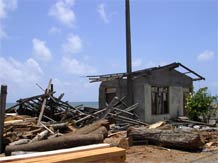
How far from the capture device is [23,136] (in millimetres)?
11844

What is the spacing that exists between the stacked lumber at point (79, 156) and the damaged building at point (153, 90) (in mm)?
14299

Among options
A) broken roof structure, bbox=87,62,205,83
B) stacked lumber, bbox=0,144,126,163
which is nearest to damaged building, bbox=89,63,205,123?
broken roof structure, bbox=87,62,205,83

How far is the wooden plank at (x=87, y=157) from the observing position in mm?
4828

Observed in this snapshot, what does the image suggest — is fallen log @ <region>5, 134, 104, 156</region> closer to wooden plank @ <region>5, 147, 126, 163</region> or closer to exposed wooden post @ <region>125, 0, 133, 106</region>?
wooden plank @ <region>5, 147, 126, 163</region>

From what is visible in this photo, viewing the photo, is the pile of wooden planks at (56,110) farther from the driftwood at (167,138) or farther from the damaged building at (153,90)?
the driftwood at (167,138)

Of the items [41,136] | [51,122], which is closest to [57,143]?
[41,136]

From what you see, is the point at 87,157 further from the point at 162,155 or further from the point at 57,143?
the point at 162,155

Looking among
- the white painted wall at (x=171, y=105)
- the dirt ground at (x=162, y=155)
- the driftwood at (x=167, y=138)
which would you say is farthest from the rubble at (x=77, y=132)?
the white painted wall at (x=171, y=105)

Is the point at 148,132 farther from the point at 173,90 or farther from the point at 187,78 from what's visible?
the point at 187,78

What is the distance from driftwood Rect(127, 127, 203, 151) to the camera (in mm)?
10570

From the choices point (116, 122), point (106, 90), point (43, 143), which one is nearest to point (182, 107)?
point (106, 90)

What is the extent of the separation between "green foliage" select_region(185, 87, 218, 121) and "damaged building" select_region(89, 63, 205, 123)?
2.06m

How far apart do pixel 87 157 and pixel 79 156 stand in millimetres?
144

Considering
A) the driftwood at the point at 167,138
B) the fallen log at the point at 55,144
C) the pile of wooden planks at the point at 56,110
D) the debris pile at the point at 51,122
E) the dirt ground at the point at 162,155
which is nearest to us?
the fallen log at the point at 55,144
